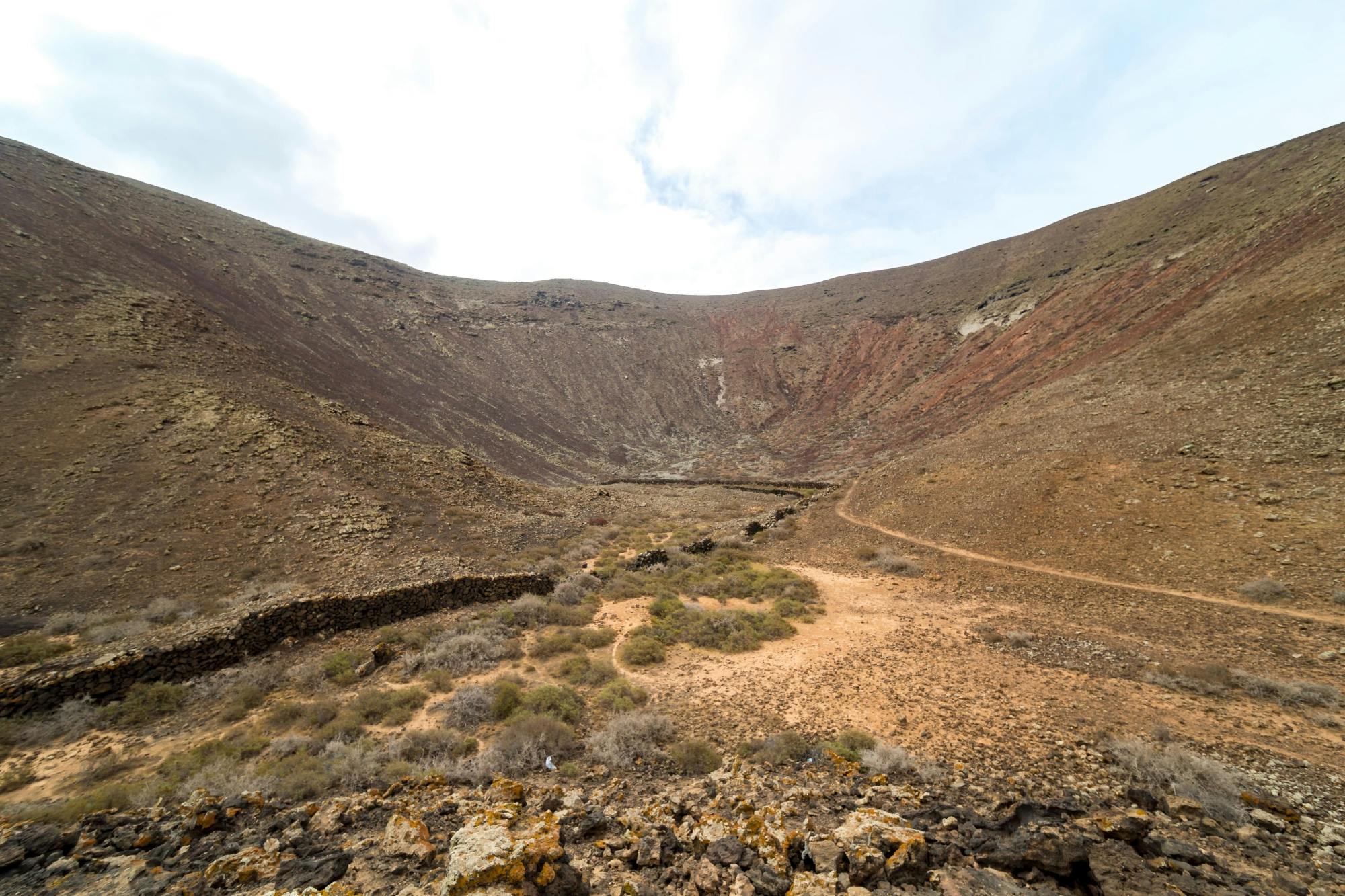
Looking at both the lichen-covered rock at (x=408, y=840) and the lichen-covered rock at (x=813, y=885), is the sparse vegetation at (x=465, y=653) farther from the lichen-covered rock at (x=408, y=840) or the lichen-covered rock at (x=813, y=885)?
the lichen-covered rock at (x=813, y=885)

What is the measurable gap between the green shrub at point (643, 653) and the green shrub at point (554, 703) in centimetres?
171

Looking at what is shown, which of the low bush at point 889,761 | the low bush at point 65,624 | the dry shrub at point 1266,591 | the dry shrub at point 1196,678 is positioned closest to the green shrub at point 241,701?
the low bush at point 65,624

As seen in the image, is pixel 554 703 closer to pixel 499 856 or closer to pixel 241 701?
pixel 499 856

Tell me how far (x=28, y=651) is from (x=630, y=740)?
1162 cm

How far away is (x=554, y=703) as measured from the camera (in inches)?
330

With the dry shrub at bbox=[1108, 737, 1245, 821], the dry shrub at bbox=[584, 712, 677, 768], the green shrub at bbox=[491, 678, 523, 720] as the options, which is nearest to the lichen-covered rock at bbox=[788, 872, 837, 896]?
the dry shrub at bbox=[584, 712, 677, 768]

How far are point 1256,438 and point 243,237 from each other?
75.1 metres

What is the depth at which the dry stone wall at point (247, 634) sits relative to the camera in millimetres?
8180

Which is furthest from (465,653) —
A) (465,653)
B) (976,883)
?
(976,883)

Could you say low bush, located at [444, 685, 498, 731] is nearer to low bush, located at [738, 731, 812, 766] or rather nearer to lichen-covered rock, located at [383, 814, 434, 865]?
lichen-covered rock, located at [383, 814, 434, 865]

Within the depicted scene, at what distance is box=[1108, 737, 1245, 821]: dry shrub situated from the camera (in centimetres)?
493

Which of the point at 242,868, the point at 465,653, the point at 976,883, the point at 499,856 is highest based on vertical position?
the point at 499,856

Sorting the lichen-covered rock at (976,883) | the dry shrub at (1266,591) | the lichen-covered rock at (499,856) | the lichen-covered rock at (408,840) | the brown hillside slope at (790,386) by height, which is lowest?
the dry shrub at (1266,591)

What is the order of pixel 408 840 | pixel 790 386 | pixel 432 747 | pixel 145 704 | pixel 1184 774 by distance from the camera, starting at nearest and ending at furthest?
1. pixel 408 840
2. pixel 1184 774
3. pixel 432 747
4. pixel 145 704
5. pixel 790 386
